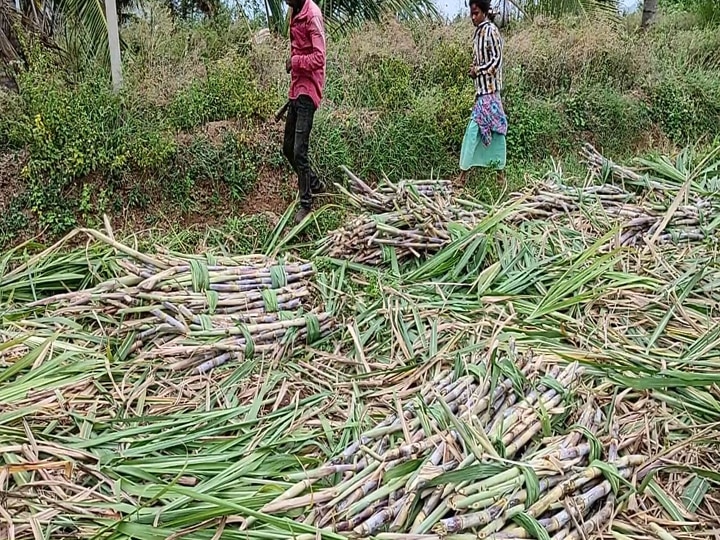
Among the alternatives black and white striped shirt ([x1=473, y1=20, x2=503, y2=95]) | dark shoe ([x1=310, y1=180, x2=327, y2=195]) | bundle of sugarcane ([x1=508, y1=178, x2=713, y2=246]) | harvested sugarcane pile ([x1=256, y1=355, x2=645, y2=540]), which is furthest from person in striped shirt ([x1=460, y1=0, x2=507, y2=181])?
harvested sugarcane pile ([x1=256, y1=355, x2=645, y2=540])

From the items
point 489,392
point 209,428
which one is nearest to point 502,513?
point 489,392

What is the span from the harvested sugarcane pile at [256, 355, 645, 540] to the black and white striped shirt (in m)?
3.01

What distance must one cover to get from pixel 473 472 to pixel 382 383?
755mm

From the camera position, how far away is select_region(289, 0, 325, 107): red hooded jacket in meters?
4.15

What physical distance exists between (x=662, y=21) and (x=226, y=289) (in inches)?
314

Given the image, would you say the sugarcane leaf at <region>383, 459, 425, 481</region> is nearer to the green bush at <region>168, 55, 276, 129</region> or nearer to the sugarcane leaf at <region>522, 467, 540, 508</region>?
the sugarcane leaf at <region>522, 467, 540, 508</region>

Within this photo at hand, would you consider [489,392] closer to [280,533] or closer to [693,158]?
[280,533]

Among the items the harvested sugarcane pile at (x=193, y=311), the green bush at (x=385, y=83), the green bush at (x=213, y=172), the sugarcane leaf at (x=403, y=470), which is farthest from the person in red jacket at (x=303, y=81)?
the sugarcane leaf at (x=403, y=470)

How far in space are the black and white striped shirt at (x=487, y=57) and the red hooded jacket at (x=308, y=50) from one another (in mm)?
1141

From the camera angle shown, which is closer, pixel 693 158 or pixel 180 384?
pixel 180 384

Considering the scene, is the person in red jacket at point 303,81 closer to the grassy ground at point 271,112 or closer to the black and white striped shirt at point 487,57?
the grassy ground at point 271,112

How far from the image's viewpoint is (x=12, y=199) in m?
4.55

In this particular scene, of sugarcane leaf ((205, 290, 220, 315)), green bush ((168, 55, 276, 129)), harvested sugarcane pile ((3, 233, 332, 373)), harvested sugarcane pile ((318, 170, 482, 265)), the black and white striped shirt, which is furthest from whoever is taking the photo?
green bush ((168, 55, 276, 129))

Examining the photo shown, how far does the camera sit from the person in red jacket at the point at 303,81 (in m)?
4.16
